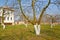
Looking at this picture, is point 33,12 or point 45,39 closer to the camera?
point 45,39

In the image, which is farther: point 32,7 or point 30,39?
point 32,7

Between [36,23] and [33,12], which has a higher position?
[33,12]

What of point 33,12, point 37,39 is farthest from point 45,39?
point 33,12

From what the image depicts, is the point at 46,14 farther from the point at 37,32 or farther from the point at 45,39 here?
the point at 45,39

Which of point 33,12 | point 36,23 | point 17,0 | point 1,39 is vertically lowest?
point 1,39

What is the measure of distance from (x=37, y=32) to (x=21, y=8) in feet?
11.3

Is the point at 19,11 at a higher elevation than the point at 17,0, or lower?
lower

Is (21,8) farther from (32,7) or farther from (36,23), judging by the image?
(36,23)

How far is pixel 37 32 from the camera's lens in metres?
19.0

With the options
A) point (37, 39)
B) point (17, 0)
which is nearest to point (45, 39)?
point (37, 39)

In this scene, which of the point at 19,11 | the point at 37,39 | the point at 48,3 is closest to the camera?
the point at 37,39

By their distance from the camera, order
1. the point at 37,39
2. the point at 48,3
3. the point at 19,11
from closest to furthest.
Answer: the point at 37,39, the point at 48,3, the point at 19,11

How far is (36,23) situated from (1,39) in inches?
185

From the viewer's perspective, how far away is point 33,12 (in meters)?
19.2
